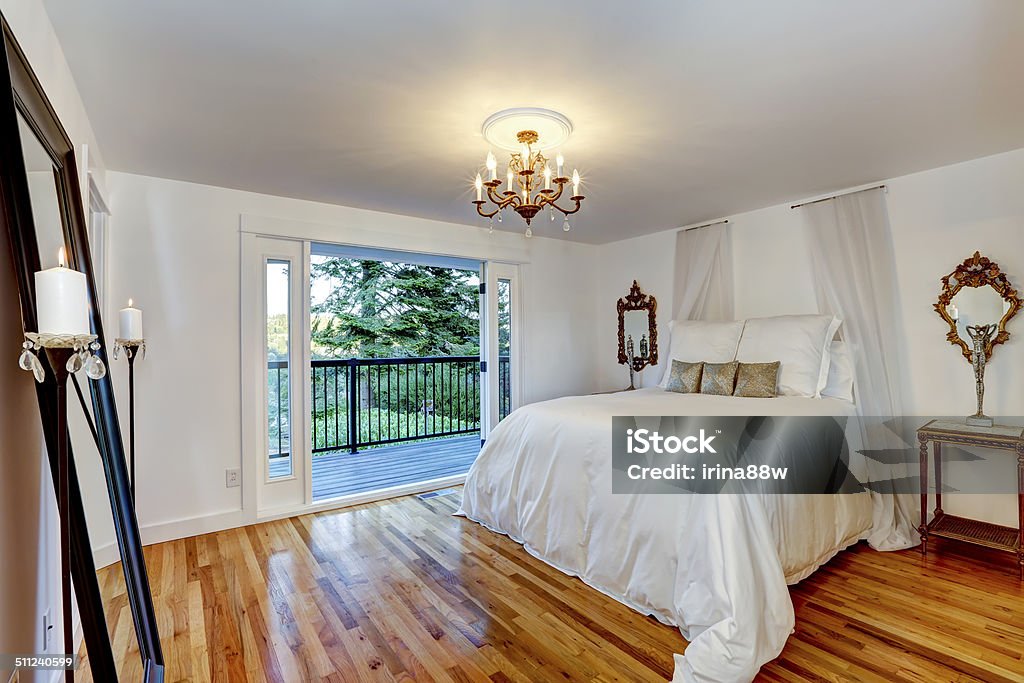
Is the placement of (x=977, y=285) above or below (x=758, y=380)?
above

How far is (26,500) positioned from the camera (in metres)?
1.34

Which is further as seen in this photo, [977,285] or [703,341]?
Result: [703,341]

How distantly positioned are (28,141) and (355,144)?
145 cm

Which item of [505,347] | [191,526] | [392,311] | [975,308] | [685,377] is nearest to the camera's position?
[975,308]

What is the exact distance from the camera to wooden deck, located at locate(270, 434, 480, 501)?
4.23m

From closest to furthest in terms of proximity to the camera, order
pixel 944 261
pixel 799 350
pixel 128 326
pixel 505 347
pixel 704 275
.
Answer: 1. pixel 128 326
2. pixel 944 261
3. pixel 799 350
4. pixel 704 275
5. pixel 505 347

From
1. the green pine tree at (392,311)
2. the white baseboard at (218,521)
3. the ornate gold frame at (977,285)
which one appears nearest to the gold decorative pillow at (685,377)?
the ornate gold frame at (977,285)

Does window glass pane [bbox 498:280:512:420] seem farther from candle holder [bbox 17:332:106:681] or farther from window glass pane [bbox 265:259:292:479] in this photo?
candle holder [bbox 17:332:106:681]

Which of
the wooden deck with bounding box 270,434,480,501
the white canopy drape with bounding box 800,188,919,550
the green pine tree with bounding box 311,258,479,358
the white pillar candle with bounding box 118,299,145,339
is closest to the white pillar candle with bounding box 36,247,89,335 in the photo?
the white pillar candle with bounding box 118,299,145,339

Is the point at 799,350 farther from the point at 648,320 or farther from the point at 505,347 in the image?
the point at 505,347

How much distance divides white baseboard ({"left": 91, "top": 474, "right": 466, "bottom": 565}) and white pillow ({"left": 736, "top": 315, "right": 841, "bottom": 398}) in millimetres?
2895

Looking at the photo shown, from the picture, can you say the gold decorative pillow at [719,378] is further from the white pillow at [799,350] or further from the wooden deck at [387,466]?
the wooden deck at [387,466]

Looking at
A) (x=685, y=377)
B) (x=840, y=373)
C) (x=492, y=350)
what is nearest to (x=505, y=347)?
(x=492, y=350)

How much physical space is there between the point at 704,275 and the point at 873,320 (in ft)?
4.36
